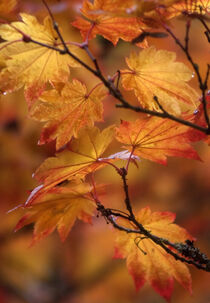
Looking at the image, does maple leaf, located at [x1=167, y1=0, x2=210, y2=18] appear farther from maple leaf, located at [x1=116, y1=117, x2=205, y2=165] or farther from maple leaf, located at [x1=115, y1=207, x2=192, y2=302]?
maple leaf, located at [x1=115, y1=207, x2=192, y2=302]

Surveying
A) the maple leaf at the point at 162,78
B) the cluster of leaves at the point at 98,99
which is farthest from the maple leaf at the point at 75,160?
the maple leaf at the point at 162,78

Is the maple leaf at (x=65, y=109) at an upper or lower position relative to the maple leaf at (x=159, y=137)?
upper

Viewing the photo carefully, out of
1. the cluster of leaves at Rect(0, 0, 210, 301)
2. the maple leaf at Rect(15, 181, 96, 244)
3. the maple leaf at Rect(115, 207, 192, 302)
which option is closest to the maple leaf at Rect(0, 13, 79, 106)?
the cluster of leaves at Rect(0, 0, 210, 301)

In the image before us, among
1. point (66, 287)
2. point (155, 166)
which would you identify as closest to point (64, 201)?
point (155, 166)

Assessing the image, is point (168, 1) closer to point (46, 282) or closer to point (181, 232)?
point (181, 232)

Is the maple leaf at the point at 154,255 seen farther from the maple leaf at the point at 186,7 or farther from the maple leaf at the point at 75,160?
the maple leaf at the point at 186,7

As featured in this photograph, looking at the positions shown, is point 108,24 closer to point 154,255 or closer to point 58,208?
point 58,208
